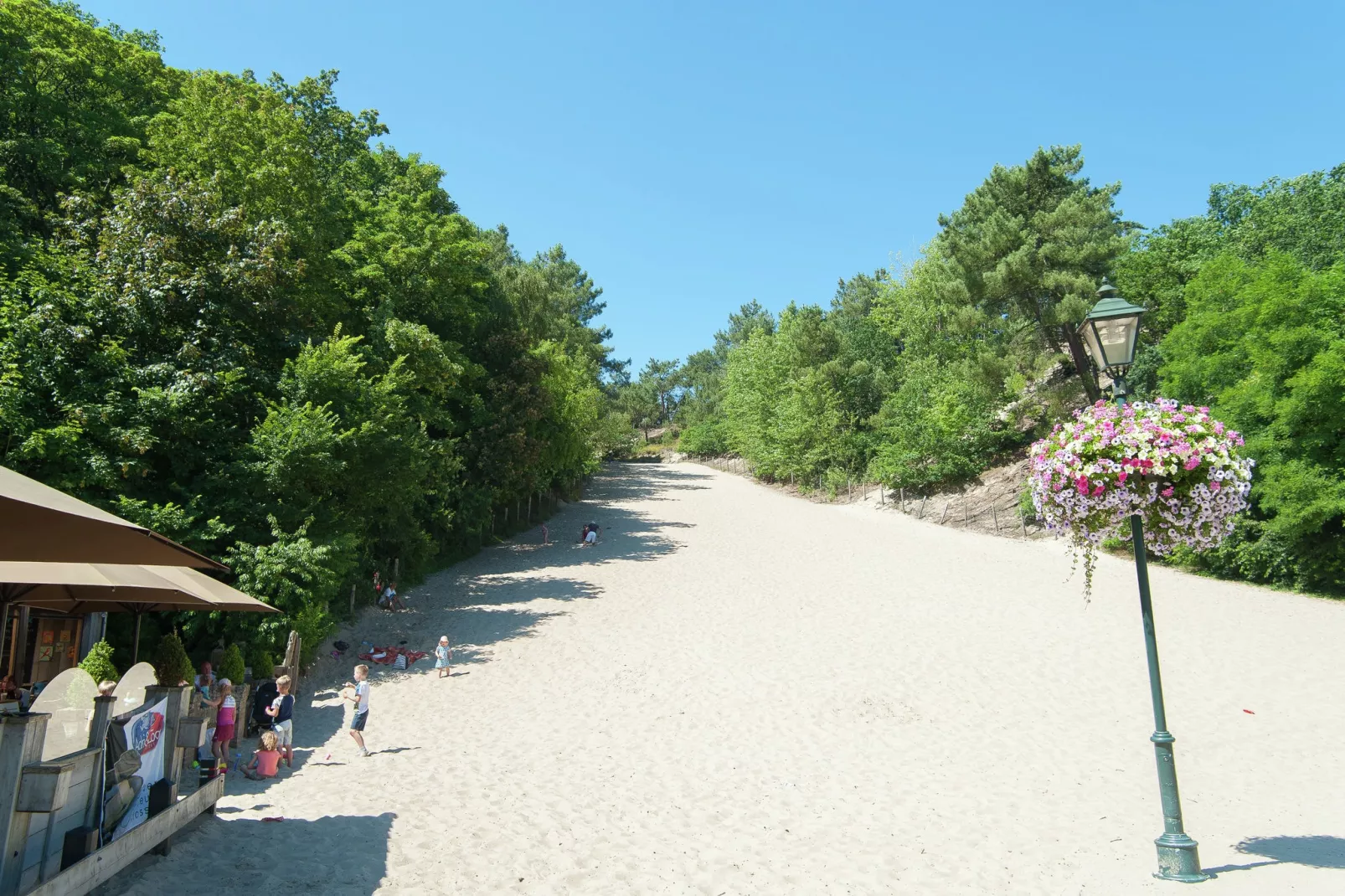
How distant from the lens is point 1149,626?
23.5 feet

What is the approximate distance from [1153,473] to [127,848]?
9.39m

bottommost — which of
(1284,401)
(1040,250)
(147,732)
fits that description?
(147,732)

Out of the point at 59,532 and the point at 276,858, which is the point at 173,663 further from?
the point at 59,532

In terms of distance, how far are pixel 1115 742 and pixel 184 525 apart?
1637 centimetres

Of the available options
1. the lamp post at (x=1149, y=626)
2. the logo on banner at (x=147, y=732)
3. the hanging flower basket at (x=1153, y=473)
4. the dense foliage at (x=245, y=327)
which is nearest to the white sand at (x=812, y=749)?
the lamp post at (x=1149, y=626)

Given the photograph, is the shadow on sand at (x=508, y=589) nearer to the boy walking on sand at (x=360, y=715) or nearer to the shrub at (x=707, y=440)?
the boy walking on sand at (x=360, y=715)

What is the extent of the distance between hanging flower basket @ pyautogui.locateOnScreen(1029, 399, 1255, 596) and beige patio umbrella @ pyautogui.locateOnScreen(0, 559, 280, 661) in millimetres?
8190

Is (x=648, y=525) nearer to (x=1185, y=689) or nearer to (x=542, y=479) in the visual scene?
(x=542, y=479)

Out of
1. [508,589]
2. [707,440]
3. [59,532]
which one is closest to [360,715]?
[59,532]

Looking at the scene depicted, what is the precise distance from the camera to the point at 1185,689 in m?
14.3

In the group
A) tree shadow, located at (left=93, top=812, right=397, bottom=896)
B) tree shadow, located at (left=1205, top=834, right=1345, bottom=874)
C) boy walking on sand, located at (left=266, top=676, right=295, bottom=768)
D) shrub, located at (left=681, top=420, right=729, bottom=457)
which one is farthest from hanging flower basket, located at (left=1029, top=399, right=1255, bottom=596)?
shrub, located at (left=681, top=420, right=729, bottom=457)

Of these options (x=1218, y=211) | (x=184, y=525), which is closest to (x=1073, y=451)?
(x=184, y=525)

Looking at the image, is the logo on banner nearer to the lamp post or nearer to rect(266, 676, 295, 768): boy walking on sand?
rect(266, 676, 295, 768): boy walking on sand

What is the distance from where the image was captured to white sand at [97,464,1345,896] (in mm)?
7707
